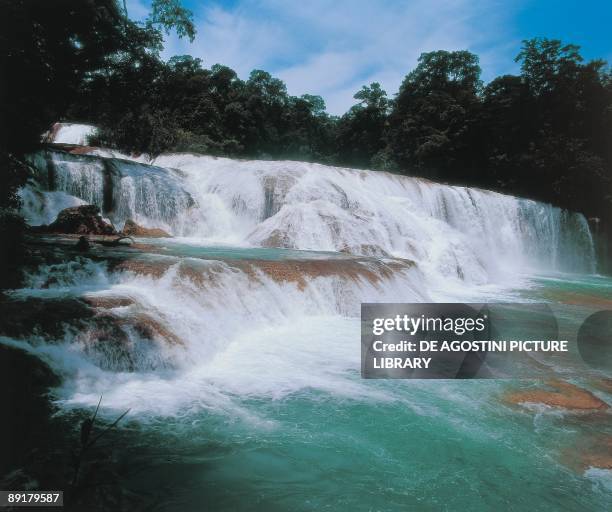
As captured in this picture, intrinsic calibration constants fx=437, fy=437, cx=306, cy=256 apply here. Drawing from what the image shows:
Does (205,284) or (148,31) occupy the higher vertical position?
(148,31)

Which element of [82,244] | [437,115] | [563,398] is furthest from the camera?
[437,115]

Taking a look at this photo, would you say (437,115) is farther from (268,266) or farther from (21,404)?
(21,404)

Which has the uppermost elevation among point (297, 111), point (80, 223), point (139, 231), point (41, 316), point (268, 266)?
point (297, 111)

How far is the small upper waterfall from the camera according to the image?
1260 cm

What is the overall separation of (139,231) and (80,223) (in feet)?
6.03

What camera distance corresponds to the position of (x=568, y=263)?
75.4ft

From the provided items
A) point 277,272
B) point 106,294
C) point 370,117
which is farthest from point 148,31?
point 370,117

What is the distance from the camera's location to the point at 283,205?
14859mm

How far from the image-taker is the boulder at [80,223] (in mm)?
10180

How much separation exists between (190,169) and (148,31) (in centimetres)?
589

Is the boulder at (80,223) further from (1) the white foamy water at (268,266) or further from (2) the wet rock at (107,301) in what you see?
(2) the wet rock at (107,301)

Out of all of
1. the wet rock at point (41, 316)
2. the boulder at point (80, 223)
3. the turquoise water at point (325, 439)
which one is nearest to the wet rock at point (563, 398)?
the turquoise water at point (325, 439)

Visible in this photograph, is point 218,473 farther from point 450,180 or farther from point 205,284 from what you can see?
point 450,180

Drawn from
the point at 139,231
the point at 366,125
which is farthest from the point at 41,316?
the point at 366,125
